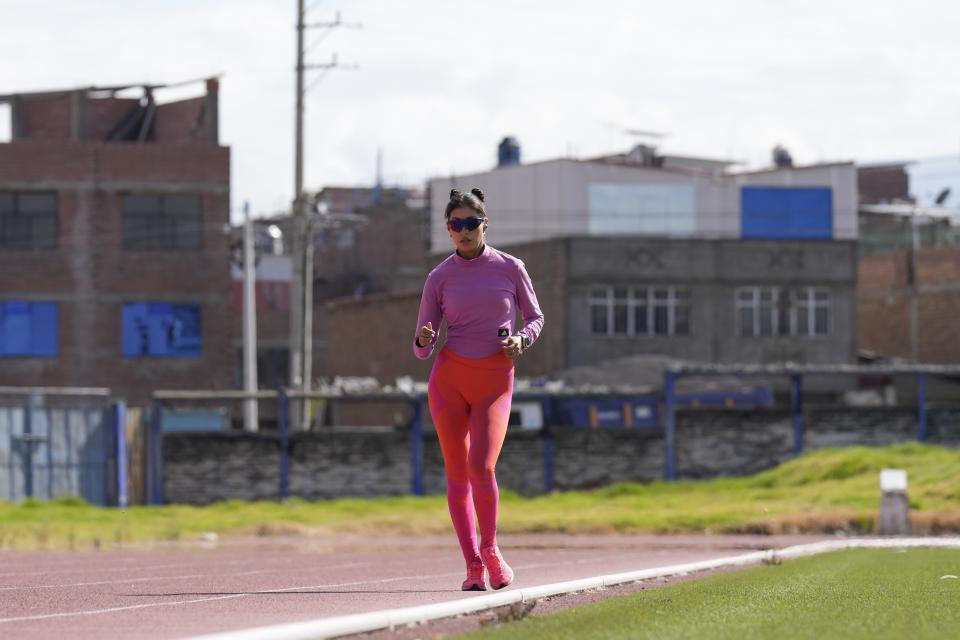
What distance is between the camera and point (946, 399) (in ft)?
187

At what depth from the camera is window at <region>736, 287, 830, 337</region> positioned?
214 feet

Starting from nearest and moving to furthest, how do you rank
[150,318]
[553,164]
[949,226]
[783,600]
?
[783,600], [150,318], [553,164], [949,226]

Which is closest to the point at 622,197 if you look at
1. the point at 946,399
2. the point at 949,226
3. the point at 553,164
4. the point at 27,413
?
the point at 553,164

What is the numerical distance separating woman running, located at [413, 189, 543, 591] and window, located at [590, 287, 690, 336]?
2119 inches

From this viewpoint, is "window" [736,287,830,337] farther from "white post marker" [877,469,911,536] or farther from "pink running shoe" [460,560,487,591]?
"pink running shoe" [460,560,487,591]

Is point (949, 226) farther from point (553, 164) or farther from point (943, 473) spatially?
point (943, 473)

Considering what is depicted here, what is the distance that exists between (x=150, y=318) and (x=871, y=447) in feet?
113

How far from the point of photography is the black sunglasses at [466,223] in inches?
356

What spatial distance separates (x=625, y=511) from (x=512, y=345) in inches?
743

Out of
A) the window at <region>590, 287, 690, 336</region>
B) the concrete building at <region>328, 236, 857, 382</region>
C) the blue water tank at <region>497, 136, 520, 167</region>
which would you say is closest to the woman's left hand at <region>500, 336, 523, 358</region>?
the concrete building at <region>328, 236, 857, 382</region>

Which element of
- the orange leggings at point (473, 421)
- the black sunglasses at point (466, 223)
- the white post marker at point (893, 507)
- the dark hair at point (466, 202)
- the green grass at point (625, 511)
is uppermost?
the dark hair at point (466, 202)

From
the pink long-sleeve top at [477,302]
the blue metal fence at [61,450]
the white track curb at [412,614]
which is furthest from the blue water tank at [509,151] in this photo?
the pink long-sleeve top at [477,302]

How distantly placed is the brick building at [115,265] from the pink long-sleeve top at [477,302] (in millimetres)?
53586

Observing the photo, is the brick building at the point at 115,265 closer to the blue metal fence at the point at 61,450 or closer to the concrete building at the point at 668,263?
the concrete building at the point at 668,263
